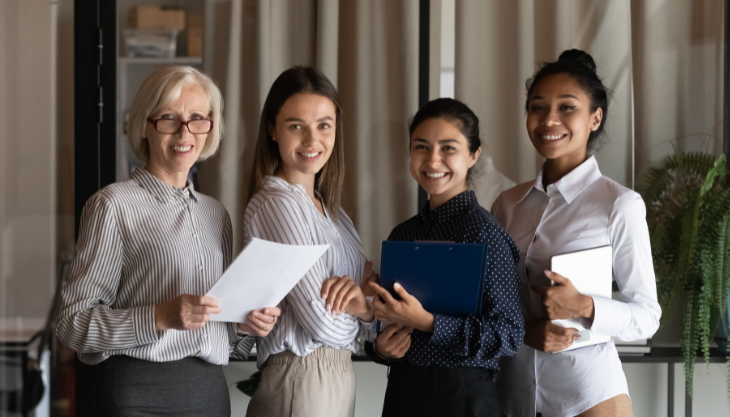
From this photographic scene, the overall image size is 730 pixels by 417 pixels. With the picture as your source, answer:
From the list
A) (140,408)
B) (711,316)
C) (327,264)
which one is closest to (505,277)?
(327,264)

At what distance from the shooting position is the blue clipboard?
1369 mm

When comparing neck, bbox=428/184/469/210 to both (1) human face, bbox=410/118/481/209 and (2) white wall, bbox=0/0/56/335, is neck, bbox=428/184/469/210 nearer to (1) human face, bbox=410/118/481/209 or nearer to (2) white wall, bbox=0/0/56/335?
(1) human face, bbox=410/118/481/209

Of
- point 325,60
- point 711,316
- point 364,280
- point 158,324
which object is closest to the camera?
point 158,324

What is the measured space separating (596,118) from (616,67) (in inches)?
43.6

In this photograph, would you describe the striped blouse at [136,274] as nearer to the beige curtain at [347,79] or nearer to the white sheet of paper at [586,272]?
the white sheet of paper at [586,272]

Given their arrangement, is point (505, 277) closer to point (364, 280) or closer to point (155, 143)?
point (364, 280)

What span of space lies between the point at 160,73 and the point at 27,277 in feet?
5.54

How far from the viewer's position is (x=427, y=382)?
152cm

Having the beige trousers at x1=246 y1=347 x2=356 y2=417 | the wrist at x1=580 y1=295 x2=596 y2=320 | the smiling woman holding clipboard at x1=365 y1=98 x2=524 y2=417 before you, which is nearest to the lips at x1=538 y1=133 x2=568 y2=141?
the smiling woman holding clipboard at x1=365 y1=98 x2=524 y2=417

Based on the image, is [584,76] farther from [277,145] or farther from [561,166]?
[277,145]

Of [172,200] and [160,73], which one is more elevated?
[160,73]

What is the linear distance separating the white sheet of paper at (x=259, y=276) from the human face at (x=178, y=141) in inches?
17.1

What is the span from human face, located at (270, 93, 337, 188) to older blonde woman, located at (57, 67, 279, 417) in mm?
219

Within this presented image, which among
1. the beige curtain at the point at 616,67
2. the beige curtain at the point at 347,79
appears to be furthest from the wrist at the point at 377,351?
the beige curtain at the point at 616,67
